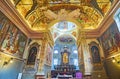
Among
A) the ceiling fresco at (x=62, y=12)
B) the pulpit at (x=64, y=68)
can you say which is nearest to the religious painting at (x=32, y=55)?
the ceiling fresco at (x=62, y=12)

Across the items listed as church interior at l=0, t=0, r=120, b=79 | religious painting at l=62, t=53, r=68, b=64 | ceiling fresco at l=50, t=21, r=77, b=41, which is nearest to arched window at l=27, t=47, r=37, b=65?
church interior at l=0, t=0, r=120, b=79

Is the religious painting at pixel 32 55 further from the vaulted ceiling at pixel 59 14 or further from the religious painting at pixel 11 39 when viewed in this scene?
the vaulted ceiling at pixel 59 14

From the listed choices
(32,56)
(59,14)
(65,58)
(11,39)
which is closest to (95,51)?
(59,14)

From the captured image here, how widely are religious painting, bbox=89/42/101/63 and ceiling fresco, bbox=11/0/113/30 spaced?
7.65 ft

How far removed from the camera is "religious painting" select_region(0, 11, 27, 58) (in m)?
7.67

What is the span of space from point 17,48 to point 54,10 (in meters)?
6.56

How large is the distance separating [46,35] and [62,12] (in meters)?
3.66

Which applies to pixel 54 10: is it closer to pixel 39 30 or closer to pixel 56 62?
pixel 39 30

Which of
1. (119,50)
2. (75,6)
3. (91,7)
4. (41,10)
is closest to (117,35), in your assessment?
(119,50)

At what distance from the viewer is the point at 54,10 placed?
43.1 ft

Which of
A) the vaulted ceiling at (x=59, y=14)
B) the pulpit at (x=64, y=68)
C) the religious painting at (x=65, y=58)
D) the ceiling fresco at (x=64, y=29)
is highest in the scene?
the ceiling fresco at (x=64, y=29)

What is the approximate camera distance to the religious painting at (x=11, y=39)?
302 inches

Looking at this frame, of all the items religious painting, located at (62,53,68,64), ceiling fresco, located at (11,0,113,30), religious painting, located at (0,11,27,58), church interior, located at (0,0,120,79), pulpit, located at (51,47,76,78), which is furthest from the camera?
religious painting, located at (62,53,68,64)

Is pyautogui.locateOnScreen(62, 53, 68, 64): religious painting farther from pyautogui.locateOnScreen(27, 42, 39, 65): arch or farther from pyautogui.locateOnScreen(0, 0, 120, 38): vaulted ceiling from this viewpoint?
pyautogui.locateOnScreen(0, 0, 120, 38): vaulted ceiling
